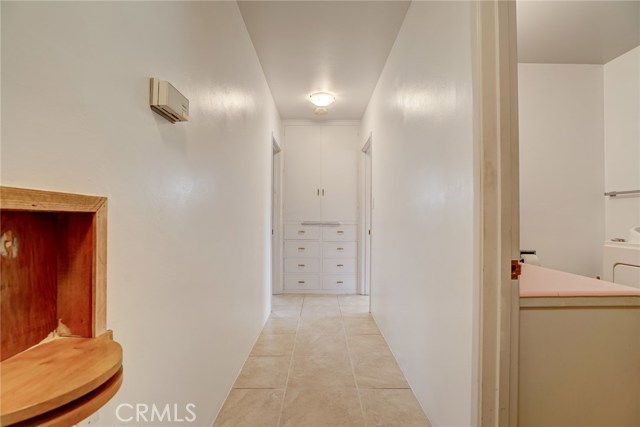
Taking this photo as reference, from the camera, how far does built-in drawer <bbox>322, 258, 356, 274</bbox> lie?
13.6 ft

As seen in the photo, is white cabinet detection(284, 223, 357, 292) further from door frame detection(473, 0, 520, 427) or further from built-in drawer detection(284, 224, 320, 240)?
door frame detection(473, 0, 520, 427)

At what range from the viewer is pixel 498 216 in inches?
40.0

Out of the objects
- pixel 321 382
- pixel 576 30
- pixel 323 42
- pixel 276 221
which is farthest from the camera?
pixel 276 221

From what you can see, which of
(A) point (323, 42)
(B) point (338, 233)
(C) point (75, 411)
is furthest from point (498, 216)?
(B) point (338, 233)

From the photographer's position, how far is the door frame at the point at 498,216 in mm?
1004

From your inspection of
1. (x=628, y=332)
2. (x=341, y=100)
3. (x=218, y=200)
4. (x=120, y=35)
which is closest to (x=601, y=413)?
(x=628, y=332)

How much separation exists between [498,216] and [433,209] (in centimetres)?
51

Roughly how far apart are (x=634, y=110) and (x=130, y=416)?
12.5ft

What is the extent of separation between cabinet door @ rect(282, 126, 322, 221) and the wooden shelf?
360 cm

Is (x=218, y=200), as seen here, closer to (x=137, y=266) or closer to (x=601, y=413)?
(x=137, y=266)

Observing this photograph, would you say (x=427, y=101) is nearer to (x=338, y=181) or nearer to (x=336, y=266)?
(x=338, y=181)

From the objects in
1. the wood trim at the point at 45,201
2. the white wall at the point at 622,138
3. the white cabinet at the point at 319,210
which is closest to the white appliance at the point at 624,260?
the white wall at the point at 622,138

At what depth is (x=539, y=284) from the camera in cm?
112

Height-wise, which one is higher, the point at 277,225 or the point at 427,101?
the point at 427,101
